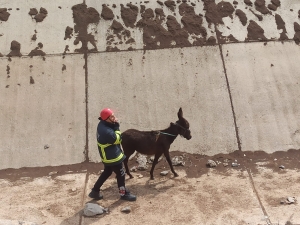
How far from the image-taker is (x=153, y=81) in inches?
335

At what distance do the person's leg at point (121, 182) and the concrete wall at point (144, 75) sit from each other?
5.57 feet

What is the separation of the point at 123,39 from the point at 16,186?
4.57 m

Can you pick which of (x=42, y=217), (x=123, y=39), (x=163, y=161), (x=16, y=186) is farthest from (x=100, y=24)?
(x=42, y=217)

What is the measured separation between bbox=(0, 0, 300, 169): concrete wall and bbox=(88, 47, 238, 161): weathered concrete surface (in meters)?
0.02

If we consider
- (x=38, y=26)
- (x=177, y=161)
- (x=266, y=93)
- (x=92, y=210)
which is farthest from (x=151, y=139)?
(x=38, y=26)

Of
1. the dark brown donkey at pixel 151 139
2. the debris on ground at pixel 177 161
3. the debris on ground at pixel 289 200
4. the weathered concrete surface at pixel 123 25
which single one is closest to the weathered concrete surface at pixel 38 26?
the weathered concrete surface at pixel 123 25

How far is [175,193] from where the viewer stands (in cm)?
628

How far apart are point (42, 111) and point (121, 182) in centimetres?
321

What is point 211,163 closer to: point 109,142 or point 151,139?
point 151,139

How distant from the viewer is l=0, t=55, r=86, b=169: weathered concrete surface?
7.43 metres

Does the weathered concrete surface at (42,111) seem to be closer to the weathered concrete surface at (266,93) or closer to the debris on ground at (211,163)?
the debris on ground at (211,163)

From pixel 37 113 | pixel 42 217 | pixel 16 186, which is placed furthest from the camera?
pixel 37 113

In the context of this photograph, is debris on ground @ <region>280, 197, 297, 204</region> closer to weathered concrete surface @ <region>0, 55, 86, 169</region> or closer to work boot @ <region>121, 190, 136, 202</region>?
work boot @ <region>121, 190, 136, 202</region>

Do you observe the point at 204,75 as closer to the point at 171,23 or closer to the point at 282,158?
the point at 171,23
